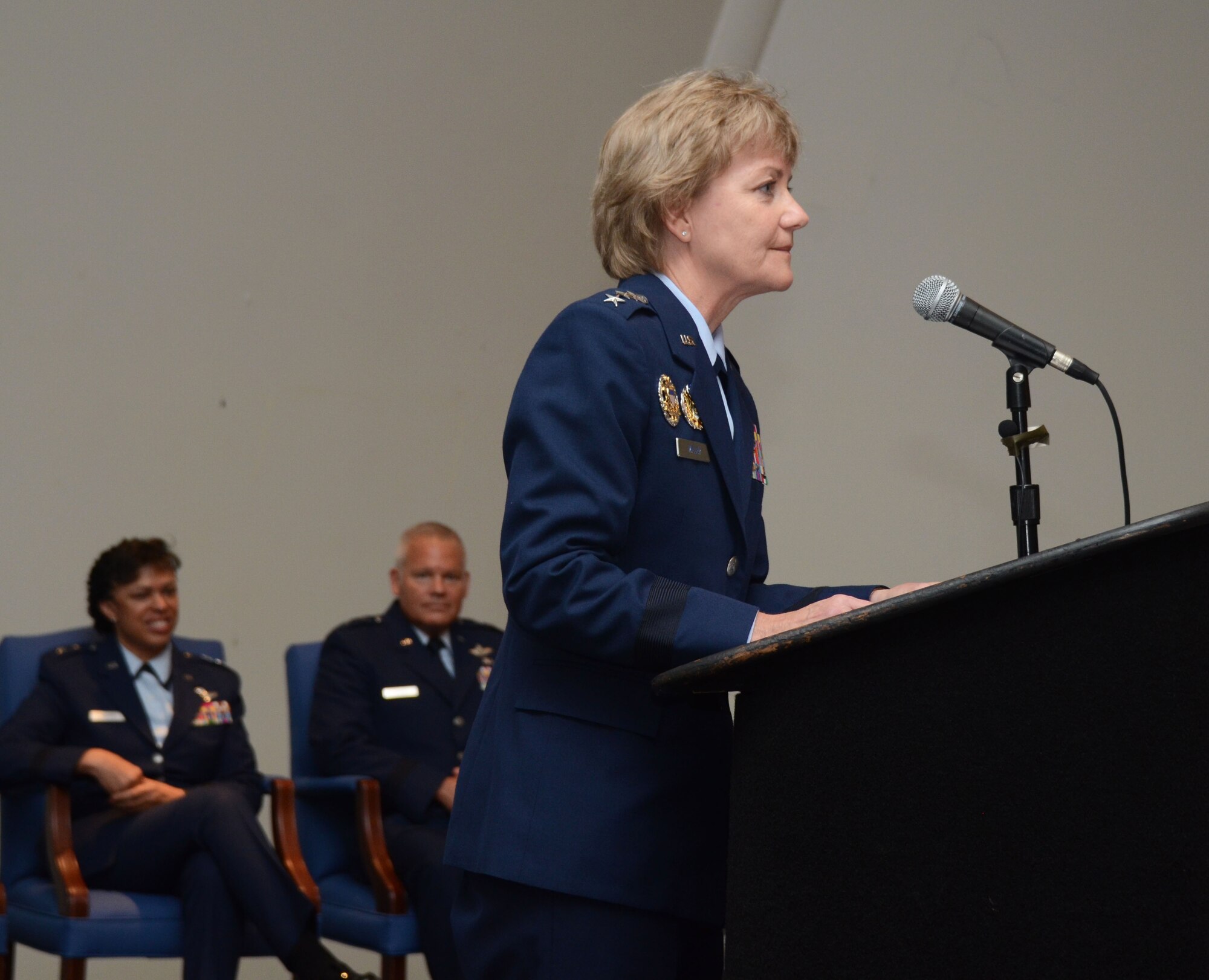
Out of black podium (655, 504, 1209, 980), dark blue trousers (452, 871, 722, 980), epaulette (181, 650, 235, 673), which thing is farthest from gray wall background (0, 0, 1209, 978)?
black podium (655, 504, 1209, 980)

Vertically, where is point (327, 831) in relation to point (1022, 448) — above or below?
below

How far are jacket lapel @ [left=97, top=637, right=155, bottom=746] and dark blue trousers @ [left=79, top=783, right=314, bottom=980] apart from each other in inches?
11.8

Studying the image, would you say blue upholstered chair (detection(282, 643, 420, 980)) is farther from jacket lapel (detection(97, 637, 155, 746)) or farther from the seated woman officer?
the seated woman officer

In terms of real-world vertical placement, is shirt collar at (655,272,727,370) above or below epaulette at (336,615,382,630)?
above

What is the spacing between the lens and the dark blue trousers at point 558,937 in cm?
112

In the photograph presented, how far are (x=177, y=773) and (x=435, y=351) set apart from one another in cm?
171

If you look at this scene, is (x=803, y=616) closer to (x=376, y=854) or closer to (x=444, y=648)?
(x=376, y=854)

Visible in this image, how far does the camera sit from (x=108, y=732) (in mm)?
3223

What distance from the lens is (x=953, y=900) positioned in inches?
32.1

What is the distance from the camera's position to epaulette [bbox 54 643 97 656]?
3225 mm

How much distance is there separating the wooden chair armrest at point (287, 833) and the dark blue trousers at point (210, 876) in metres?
0.06

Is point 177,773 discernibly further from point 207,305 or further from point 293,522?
point 207,305

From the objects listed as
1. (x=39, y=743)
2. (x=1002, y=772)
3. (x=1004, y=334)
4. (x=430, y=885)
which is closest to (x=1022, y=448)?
(x=1004, y=334)

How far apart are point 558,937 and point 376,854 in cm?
208
